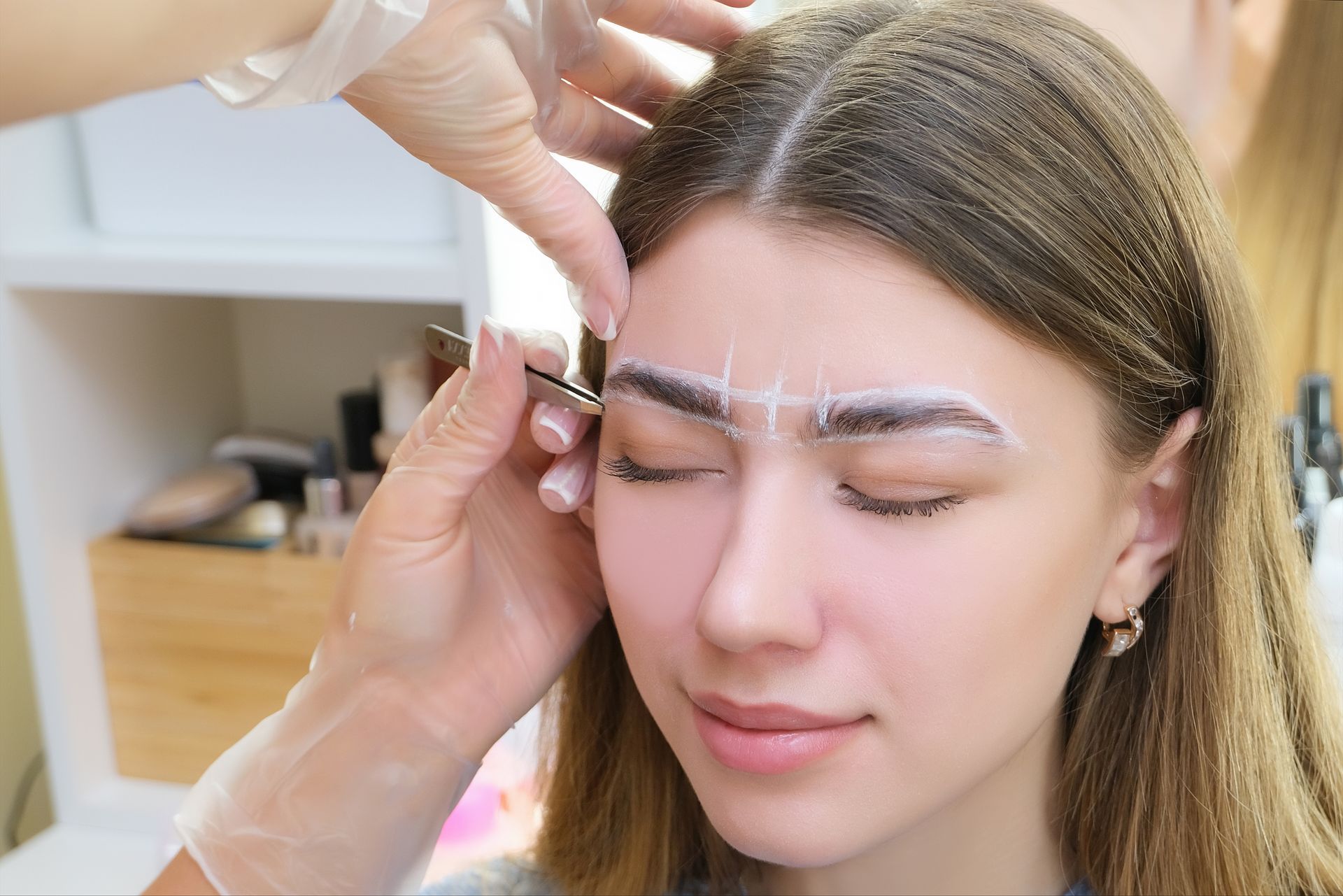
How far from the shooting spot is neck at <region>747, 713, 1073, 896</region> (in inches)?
33.5

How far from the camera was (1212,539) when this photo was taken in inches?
31.7

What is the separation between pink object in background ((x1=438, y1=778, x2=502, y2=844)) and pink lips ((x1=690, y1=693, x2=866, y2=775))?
26.1 inches

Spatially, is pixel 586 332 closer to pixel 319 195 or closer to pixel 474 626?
pixel 474 626

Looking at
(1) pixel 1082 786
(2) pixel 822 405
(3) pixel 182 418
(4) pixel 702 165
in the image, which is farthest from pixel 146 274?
(1) pixel 1082 786

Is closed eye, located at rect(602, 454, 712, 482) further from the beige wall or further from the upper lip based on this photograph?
the beige wall

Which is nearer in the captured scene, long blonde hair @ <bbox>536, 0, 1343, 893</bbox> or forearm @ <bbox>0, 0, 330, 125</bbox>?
forearm @ <bbox>0, 0, 330, 125</bbox>

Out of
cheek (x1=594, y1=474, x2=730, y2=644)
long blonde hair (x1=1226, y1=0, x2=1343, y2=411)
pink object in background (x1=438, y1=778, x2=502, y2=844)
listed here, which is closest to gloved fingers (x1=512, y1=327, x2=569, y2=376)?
cheek (x1=594, y1=474, x2=730, y2=644)

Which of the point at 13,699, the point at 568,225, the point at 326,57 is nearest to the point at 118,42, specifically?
the point at 326,57

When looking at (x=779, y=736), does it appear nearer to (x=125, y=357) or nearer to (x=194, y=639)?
(x=194, y=639)

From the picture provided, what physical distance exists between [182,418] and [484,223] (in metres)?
0.65

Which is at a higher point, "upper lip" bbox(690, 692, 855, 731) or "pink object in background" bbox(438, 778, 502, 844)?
"upper lip" bbox(690, 692, 855, 731)

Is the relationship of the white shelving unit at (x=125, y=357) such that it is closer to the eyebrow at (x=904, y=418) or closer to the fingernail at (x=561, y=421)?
the fingernail at (x=561, y=421)

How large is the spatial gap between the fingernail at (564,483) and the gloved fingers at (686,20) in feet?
0.94

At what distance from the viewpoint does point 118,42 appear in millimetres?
562
